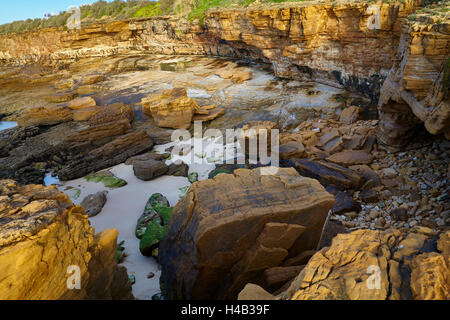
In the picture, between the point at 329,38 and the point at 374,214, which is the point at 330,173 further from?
the point at 329,38

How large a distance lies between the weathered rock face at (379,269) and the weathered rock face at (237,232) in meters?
Result: 1.19

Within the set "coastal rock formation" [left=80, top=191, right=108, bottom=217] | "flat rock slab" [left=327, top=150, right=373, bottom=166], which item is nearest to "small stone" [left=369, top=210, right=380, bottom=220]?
"flat rock slab" [left=327, top=150, right=373, bottom=166]

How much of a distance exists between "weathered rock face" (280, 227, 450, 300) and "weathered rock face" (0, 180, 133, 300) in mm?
2458

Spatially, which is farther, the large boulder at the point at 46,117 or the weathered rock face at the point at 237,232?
the large boulder at the point at 46,117

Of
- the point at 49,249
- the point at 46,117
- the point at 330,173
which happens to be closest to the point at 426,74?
the point at 330,173

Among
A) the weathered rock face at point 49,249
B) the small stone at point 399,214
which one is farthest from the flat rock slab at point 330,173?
the weathered rock face at point 49,249

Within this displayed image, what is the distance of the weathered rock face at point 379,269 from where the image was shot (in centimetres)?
234

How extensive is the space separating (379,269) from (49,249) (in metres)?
3.32

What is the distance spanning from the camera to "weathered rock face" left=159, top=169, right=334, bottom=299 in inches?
159

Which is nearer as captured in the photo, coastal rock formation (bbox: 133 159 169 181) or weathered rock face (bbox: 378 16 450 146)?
weathered rock face (bbox: 378 16 450 146)

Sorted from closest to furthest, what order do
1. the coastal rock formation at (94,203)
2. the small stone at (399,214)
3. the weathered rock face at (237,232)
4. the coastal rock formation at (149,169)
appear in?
the weathered rock face at (237,232), the small stone at (399,214), the coastal rock formation at (94,203), the coastal rock formation at (149,169)

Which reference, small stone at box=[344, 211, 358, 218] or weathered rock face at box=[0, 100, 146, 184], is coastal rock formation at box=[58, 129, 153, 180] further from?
small stone at box=[344, 211, 358, 218]

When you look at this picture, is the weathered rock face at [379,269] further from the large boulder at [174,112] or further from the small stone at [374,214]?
the large boulder at [174,112]

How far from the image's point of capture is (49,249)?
3051 mm
